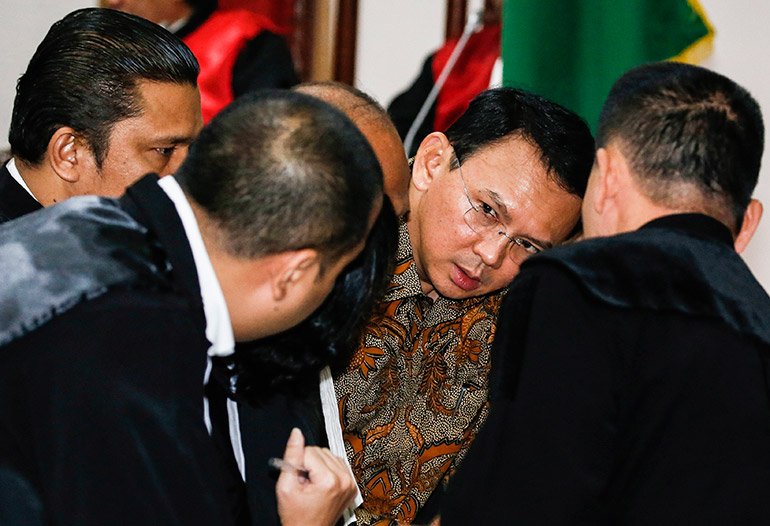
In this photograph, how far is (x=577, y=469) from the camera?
0.99 metres

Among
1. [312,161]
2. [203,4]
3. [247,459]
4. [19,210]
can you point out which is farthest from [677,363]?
[203,4]

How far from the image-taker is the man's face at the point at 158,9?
2572 mm

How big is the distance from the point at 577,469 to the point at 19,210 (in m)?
1.12

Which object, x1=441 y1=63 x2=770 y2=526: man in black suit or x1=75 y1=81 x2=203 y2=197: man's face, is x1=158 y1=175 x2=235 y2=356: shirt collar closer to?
x1=441 y1=63 x2=770 y2=526: man in black suit

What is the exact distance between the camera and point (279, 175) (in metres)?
0.98

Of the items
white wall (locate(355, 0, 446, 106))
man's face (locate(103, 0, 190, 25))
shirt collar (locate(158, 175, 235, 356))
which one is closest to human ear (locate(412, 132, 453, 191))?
shirt collar (locate(158, 175, 235, 356))

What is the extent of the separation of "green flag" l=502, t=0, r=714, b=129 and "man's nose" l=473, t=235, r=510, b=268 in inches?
28.8

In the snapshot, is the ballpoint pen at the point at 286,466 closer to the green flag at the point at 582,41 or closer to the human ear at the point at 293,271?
the human ear at the point at 293,271

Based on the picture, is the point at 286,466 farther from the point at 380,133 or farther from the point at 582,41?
the point at 582,41

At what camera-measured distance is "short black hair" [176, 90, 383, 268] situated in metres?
0.99

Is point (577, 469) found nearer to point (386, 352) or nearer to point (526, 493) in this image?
point (526, 493)

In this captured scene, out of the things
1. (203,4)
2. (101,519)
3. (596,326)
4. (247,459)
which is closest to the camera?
(101,519)

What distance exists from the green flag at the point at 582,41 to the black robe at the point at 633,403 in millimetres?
1211

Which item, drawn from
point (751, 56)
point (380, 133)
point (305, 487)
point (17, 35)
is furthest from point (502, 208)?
point (17, 35)
